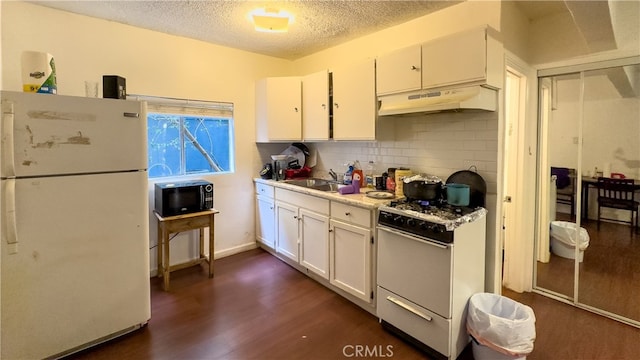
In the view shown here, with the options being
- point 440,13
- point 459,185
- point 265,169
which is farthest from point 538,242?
point 265,169

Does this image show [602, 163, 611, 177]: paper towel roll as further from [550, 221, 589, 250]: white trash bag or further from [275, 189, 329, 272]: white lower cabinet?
[275, 189, 329, 272]: white lower cabinet

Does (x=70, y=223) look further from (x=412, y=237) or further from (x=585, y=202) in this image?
(x=585, y=202)

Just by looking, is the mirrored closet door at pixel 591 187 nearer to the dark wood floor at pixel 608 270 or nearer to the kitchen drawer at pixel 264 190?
the dark wood floor at pixel 608 270

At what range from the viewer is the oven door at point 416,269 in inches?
74.4

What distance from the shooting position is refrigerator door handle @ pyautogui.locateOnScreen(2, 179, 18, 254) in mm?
1761

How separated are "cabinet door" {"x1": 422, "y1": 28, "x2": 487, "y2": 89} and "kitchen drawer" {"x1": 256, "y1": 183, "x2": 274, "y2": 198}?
206 centimetres

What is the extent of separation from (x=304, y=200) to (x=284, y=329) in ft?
3.92

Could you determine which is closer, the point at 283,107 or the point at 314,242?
the point at 314,242

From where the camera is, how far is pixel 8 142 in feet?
5.75

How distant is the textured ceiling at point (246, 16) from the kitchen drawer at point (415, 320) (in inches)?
89.4

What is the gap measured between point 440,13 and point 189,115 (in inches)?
106

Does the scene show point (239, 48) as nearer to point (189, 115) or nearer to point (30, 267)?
point (189, 115)

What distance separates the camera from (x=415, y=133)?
2795mm

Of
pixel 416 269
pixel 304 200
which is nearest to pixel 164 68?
pixel 304 200
